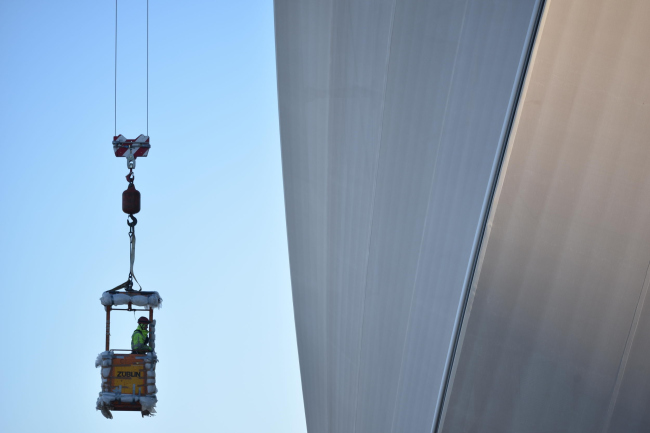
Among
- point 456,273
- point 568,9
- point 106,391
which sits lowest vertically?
point 106,391

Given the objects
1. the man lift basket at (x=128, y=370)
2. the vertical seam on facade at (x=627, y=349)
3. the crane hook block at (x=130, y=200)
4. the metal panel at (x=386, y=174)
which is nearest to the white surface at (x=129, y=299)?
the man lift basket at (x=128, y=370)

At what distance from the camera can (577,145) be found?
6059 millimetres

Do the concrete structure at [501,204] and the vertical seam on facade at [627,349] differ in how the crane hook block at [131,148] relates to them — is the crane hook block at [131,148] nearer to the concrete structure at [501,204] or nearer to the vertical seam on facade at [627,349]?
the concrete structure at [501,204]

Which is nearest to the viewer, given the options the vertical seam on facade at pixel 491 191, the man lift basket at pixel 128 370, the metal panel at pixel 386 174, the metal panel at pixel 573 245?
the metal panel at pixel 573 245

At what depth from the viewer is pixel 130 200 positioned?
9.14 metres

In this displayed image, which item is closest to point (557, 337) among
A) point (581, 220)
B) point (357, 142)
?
point (581, 220)

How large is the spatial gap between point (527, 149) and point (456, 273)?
5.17 feet

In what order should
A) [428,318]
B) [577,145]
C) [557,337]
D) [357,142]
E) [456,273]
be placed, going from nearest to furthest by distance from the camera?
[577,145]
[557,337]
[456,273]
[428,318]
[357,142]

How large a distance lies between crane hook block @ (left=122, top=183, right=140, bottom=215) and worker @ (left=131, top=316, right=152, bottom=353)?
1.46 meters

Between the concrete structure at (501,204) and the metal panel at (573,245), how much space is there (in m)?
0.01

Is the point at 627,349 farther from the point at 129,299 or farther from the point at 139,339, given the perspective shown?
the point at 129,299

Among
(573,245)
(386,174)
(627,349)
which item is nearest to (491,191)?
(573,245)

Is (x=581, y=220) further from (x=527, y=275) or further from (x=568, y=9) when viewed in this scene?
(x=568, y=9)

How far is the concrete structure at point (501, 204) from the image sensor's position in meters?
5.92
